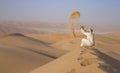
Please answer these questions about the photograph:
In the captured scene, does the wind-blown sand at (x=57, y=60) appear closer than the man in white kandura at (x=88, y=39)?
Yes

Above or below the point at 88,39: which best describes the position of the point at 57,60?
below

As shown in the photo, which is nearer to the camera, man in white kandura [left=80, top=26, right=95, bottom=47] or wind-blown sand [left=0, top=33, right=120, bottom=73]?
wind-blown sand [left=0, top=33, right=120, bottom=73]

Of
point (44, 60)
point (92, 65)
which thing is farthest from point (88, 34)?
point (44, 60)

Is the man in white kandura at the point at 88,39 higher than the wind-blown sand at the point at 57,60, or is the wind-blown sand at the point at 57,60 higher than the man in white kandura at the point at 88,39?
the man in white kandura at the point at 88,39

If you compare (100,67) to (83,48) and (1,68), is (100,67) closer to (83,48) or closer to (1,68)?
(83,48)

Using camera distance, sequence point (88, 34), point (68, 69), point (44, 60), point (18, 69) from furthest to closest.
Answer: point (44, 60)
point (18, 69)
point (88, 34)
point (68, 69)

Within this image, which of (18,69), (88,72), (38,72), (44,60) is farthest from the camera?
(44,60)

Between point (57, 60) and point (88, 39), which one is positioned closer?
point (88, 39)

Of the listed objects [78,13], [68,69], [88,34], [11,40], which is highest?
A: [78,13]

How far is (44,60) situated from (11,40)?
15976 millimetres

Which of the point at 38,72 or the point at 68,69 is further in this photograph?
the point at 38,72

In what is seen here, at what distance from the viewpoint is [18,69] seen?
16.3 meters

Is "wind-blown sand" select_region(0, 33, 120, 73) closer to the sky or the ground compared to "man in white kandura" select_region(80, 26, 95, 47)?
closer to the ground

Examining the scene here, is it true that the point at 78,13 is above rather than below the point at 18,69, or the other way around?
above
